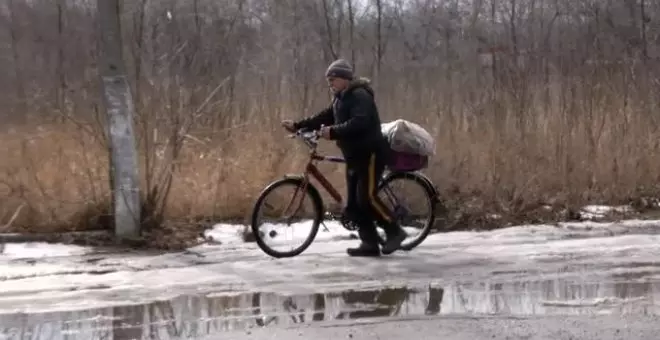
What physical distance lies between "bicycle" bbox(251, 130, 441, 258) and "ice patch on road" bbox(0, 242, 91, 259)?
170 centimetres

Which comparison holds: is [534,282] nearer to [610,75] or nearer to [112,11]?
[112,11]

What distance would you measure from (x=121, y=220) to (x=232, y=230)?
1187mm

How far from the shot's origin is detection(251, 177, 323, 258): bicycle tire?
8141 mm

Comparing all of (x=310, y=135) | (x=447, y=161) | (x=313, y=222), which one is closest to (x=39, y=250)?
(x=313, y=222)

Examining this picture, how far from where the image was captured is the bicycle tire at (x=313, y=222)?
26.7 feet

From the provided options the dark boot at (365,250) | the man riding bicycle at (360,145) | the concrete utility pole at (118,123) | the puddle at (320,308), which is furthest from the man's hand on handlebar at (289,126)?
the puddle at (320,308)

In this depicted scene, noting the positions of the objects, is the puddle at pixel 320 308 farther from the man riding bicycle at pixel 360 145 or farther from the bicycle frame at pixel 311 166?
the bicycle frame at pixel 311 166

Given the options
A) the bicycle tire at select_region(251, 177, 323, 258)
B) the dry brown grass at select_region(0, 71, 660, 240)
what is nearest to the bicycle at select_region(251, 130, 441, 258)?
the bicycle tire at select_region(251, 177, 323, 258)

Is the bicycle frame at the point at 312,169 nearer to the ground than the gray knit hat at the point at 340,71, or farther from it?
nearer to the ground

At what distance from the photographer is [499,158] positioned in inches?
442

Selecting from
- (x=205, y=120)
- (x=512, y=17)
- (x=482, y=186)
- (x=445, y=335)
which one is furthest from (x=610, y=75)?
(x=445, y=335)

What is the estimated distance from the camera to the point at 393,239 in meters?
8.38

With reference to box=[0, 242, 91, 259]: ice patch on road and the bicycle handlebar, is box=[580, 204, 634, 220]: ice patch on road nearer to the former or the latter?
the bicycle handlebar

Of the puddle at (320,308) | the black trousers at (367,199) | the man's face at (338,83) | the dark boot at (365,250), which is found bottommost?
the puddle at (320,308)
